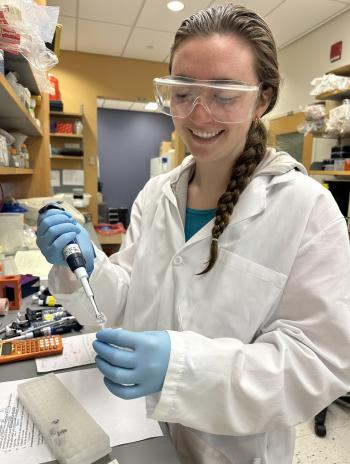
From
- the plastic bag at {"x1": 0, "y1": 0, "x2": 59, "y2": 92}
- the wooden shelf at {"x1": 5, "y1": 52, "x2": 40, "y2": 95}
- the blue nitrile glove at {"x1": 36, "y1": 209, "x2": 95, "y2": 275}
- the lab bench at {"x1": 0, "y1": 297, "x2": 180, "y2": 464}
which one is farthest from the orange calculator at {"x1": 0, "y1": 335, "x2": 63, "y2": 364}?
the wooden shelf at {"x1": 5, "y1": 52, "x2": 40, "y2": 95}

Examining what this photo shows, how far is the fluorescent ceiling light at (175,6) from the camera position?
315 centimetres

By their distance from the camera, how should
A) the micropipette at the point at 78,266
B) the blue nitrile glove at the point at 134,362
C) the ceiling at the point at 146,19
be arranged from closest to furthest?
the blue nitrile glove at the point at 134,362
the micropipette at the point at 78,266
the ceiling at the point at 146,19

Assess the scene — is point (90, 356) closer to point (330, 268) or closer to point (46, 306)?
point (46, 306)

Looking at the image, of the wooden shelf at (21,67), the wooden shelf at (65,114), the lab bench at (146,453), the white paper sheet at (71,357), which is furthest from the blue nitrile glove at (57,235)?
the wooden shelf at (65,114)

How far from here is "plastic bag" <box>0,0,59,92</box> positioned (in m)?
0.99

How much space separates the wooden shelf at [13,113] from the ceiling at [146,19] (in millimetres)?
1814

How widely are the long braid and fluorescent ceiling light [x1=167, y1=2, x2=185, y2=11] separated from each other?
2924 mm

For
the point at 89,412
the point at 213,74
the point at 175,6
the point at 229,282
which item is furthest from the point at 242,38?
the point at 175,6

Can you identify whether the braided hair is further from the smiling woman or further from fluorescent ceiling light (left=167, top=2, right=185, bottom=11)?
fluorescent ceiling light (left=167, top=2, right=185, bottom=11)

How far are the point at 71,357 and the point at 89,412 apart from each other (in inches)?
8.5

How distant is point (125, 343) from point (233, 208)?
1.34 ft

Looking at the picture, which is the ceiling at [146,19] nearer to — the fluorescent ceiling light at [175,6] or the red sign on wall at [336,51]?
the fluorescent ceiling light at [175,6]

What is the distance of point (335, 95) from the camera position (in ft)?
7.97

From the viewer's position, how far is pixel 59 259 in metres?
0.83
